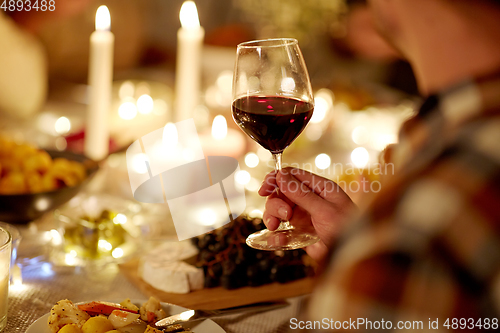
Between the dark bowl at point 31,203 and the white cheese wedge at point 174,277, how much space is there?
312mm

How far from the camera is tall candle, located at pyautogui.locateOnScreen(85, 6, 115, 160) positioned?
4.29 ft

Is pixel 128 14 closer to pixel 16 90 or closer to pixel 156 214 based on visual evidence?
pixel 16 90

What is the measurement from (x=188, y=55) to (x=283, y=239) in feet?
2.83

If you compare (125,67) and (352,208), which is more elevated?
(125,67)

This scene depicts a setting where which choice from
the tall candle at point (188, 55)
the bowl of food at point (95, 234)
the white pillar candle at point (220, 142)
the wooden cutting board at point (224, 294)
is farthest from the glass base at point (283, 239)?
the tall candle at point (188, 55)

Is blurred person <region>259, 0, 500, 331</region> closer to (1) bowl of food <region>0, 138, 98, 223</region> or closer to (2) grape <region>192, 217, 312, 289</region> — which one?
(2) grape <region>192, 217, 312, 289</region>

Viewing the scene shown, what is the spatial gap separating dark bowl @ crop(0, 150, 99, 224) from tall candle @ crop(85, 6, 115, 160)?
0.69 ft

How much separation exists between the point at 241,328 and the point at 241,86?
431 millimetres

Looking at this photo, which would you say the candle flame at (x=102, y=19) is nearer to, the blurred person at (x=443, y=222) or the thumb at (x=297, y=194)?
the thumb at (x=297, y=194)

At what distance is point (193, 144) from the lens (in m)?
1.54

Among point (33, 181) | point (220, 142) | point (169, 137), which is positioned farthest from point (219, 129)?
point (33, 181)

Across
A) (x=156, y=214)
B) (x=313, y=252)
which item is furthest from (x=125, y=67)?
(x=313, y=252)

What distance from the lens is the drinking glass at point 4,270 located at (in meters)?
0.72

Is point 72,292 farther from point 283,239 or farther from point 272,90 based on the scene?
point 272,90
